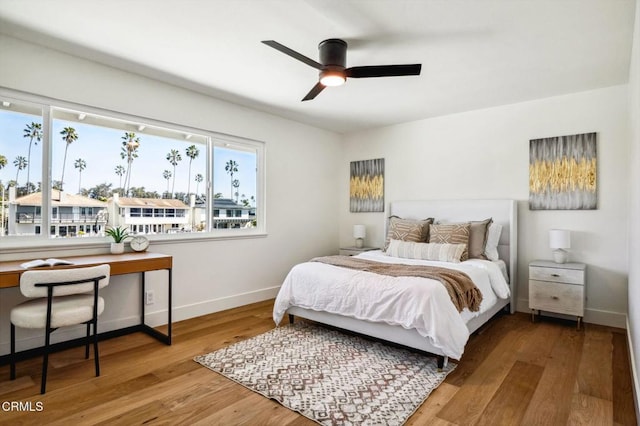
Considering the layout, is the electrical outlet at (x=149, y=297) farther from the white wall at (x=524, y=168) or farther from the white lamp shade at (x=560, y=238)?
the white lamp shade at (x=560, y=238)

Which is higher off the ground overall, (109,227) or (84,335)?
(109,227)

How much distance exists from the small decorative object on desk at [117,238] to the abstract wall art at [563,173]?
4516 millimetres

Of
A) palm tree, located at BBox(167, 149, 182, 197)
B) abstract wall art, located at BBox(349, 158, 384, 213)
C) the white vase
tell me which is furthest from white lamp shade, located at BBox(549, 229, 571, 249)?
the white vase

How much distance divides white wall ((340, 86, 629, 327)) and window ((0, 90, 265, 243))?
2.17 metres

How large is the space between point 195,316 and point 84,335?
3.47ft

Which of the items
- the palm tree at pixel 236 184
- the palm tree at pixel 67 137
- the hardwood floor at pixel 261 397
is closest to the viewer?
the hardwood floor at pixel 261 397

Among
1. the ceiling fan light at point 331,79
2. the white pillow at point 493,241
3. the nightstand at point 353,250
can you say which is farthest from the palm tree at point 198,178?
the white pillow at point 493,241

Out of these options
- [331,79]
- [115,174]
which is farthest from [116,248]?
[331,79]

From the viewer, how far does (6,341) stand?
2684 mm

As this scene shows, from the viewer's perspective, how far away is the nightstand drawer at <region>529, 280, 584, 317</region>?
3453 millimetres

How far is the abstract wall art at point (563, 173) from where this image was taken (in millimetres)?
3695

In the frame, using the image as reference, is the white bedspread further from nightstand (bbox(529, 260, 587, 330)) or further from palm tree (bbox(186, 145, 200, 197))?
palm tree (bbox(186, 145, 200, 197))

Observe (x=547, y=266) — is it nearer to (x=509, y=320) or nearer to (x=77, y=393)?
(x=509, y=320)

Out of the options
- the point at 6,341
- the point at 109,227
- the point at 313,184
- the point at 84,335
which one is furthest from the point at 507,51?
the point at 6,341
